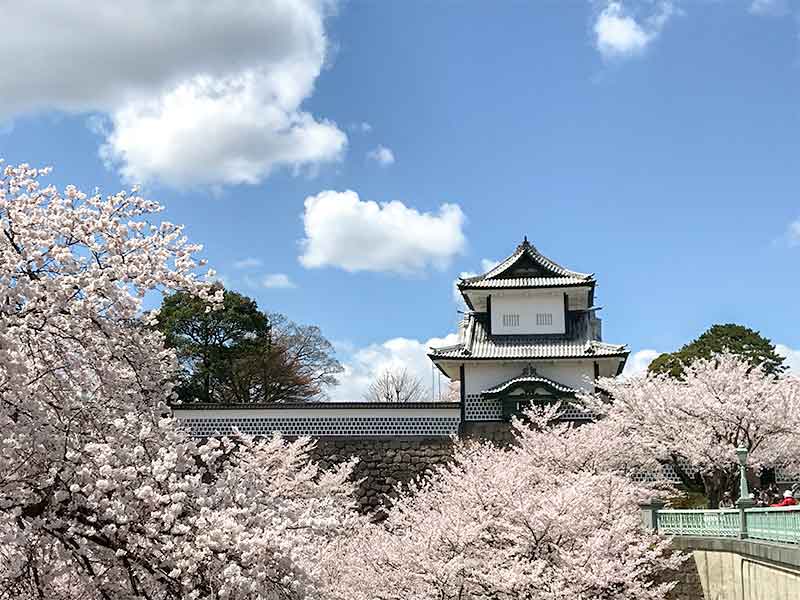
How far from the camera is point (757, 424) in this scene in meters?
18.1

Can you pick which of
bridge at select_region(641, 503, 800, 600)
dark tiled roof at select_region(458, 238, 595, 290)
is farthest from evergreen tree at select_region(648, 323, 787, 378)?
bridge at select_region(641, 503, 800, 600)

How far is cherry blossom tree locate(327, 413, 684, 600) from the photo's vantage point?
453 inches

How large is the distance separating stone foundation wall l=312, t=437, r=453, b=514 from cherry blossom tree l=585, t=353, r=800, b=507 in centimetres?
482

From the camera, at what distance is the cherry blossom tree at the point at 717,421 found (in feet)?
58.6

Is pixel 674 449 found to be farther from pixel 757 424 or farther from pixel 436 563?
pixel 436 563

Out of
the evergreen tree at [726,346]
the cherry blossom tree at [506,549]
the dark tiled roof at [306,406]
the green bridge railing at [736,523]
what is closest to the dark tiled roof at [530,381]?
the dark tiled roof at [306,406]

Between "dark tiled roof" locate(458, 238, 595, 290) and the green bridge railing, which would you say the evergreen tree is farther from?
the green bridge railing

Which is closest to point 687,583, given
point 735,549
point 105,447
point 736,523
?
point 736,523

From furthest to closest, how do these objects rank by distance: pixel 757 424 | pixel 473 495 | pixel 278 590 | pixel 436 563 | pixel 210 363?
pixel 210 363, pixel 757 424, pixel 473 495, pixel 436 563, pixel 278 590

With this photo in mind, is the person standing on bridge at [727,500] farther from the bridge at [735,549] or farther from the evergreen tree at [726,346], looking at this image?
the evergreen tree at [726,346]

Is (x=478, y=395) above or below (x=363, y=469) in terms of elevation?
above

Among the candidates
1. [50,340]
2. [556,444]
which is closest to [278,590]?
[50,340]

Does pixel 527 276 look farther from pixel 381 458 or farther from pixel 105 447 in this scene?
pixel 105 447

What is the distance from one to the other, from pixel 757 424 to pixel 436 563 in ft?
31.2
